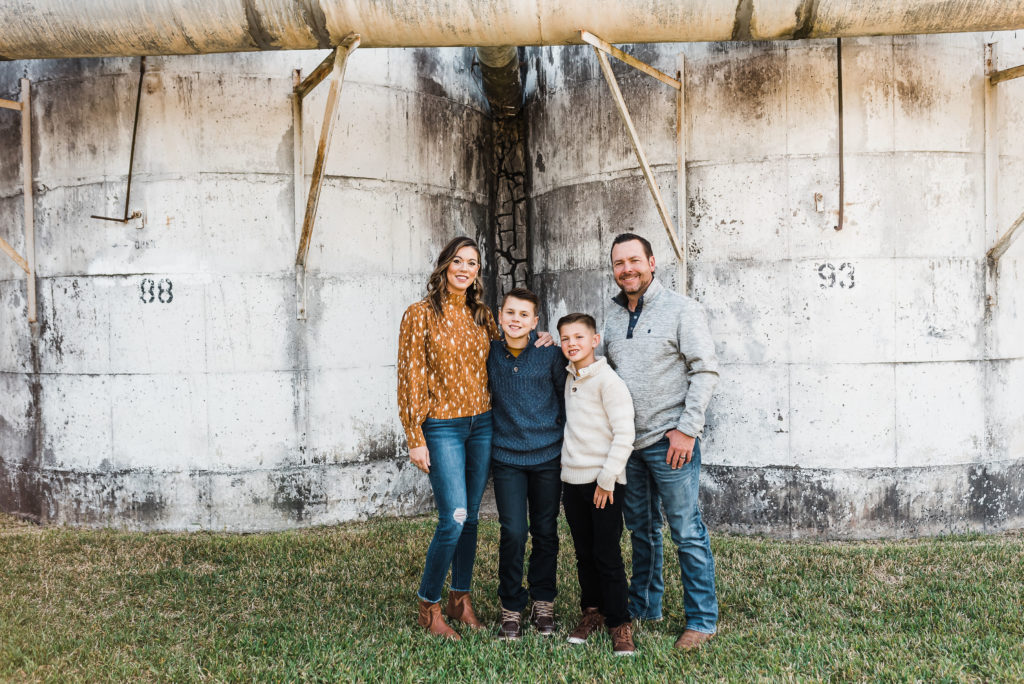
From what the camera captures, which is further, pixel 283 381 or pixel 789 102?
pixel 283 381

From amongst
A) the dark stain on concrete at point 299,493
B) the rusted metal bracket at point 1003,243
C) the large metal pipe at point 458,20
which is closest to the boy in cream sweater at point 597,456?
the large metal pipe at point 458,20

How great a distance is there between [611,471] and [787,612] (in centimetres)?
153

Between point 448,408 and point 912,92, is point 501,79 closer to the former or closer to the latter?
point 912,92

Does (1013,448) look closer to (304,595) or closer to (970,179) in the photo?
(970,179)

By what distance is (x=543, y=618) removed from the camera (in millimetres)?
3686

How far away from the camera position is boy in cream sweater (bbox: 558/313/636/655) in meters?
3.44

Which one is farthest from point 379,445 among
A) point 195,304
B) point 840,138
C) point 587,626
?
point 840,138

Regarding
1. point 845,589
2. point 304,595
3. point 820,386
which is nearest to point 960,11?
point 820,386

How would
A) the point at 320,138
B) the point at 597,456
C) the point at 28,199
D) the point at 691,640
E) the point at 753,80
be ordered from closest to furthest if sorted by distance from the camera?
the point at 597,456 < the point at 691,640 < the point at 320,138 < the point at 753,80 < the point at 28,199

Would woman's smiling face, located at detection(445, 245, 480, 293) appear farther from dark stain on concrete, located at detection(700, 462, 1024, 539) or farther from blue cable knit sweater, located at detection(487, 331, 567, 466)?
dark stain on concrete, located at detection(700, 462, 1024, 539)

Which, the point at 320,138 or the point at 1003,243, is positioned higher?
the point at 320,138

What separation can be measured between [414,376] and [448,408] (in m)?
0.23

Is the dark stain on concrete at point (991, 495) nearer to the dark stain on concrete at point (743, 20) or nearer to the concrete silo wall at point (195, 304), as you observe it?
the dark stain on concrete at point (743, 20)

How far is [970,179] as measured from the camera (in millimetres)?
5766
